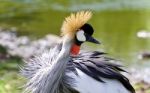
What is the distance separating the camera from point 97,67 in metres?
5.35

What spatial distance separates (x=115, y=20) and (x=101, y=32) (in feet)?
7.21

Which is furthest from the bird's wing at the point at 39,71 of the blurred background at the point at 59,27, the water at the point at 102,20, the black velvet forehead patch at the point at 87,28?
the water at the point at 102,20

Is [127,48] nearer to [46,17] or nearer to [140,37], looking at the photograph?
[140,37]

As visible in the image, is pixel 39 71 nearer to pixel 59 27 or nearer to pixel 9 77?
pixel 9 77

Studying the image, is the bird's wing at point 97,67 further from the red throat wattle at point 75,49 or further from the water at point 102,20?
the water at point 102,20

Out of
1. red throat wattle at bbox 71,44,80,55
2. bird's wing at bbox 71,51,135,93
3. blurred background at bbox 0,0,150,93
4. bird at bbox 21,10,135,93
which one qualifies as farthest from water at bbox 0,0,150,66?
red throat wattle at bbox 71,44,80,55

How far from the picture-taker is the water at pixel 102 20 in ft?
43.7

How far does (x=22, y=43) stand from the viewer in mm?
13594

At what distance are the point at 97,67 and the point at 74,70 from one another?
0.24 meters

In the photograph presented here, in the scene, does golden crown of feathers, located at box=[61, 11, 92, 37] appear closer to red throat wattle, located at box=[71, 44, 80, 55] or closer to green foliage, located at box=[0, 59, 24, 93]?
red throat wattle, located at box=[71, 44, 80, 55]

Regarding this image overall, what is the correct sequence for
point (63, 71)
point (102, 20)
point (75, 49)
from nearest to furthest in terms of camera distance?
point (63, 71), point (75, 49), point (102, 20)

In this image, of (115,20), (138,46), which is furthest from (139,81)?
(115,20)

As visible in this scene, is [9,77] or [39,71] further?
[9,77]

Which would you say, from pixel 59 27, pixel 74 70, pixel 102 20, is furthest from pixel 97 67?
pixel 102 20
